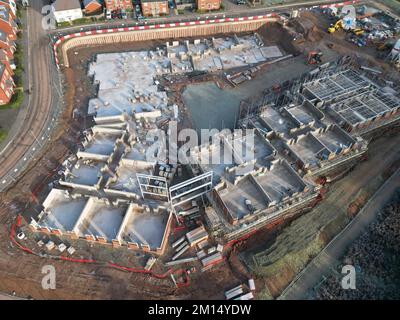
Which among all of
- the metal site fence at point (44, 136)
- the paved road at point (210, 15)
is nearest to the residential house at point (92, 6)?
the paved road at point (210, 15)

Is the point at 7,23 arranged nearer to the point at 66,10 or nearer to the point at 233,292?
the point at 66,10

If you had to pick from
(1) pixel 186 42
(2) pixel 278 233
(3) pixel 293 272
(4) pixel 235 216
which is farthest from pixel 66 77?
(3) pixel 293 272

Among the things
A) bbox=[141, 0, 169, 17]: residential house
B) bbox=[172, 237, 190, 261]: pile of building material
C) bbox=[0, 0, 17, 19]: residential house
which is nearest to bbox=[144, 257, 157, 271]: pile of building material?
bbox=[172, 237, 190, 261]: pile of building material

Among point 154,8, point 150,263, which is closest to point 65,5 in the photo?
point 154,8

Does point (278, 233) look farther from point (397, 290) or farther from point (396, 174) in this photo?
point (396, 174)

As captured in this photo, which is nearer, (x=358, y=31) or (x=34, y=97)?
(x=34, y=97)

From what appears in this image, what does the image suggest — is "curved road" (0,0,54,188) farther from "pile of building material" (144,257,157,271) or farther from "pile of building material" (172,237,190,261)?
"pile of building material" (172,237,190,261)
